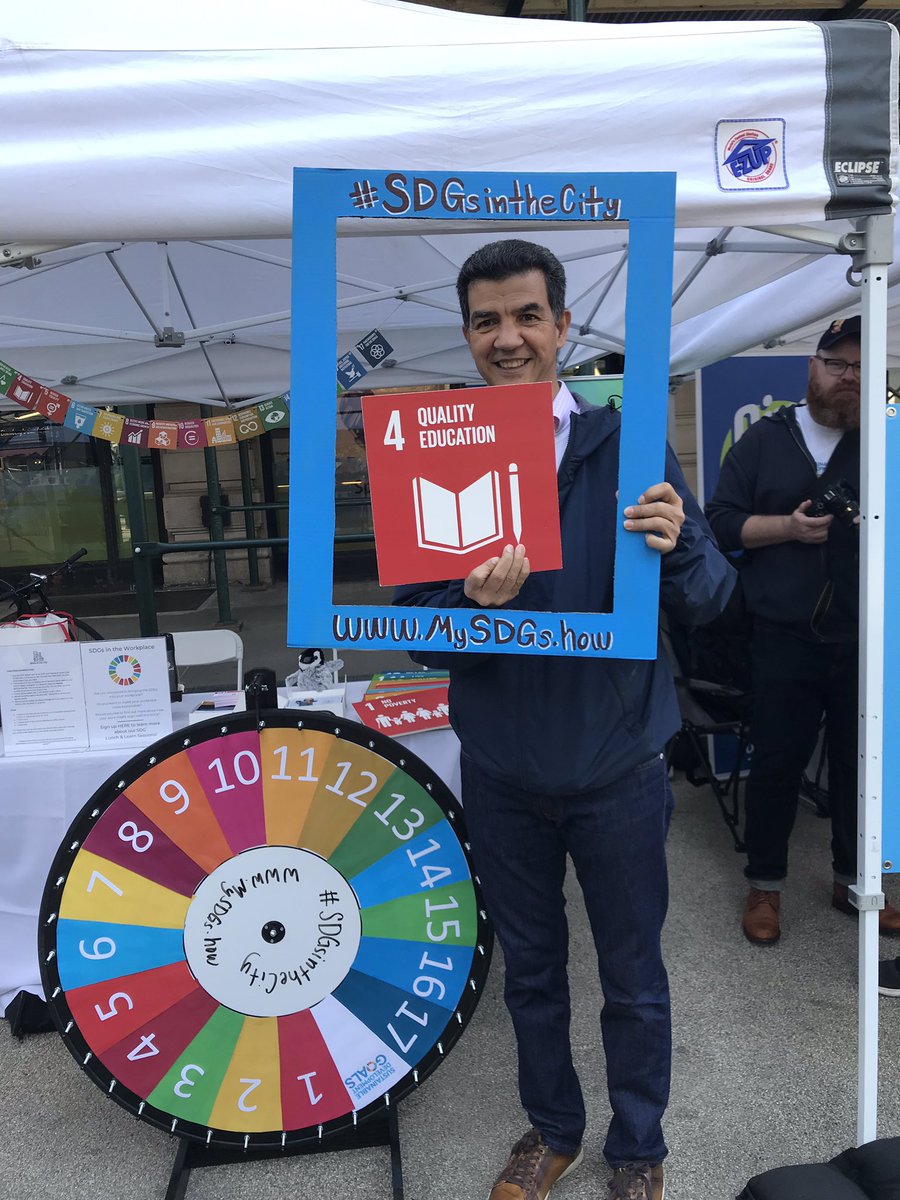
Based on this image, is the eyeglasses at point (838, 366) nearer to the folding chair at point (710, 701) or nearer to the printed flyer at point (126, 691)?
the folding chair at point (710, 701)

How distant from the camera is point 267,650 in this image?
6902 millimetres

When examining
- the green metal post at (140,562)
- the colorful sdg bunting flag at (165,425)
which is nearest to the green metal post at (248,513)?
the green metal post at (140,562)

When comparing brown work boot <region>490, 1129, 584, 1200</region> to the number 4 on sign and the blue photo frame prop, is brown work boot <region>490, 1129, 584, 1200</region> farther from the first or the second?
the number 4 on sign

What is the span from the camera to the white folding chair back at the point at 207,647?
372 centimetres

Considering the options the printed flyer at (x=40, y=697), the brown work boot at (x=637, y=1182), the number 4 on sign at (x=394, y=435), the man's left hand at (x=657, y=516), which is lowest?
the brown work boot at (x=637, y=1182)

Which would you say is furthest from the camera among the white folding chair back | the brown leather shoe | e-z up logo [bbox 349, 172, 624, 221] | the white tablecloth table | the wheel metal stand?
the white folding chair back

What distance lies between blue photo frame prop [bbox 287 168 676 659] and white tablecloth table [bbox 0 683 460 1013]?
3.55ft

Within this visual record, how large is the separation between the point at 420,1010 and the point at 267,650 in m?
5.35

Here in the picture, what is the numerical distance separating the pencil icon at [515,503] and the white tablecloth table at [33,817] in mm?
1221

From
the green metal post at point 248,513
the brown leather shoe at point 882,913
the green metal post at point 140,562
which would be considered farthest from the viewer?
the green metal post at point 248,513

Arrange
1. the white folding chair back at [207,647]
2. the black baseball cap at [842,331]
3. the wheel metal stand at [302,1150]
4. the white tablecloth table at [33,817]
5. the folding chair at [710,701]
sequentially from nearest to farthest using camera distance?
1. the wheel metal stand at [302,1150]
2. the white tablecloth table at [33,817]
3. the black baseball cap at [842,331]
4. the folding chair at [710,701]
5. the white folding chair back at [207,647]

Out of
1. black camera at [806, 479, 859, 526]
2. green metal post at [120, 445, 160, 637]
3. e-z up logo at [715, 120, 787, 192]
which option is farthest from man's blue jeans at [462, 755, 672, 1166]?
green metal post at [120, 445, 160, 637]

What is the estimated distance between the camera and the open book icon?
51.2 inches

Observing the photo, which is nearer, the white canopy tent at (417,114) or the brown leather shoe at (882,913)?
the white canopy tent at (417,114)
